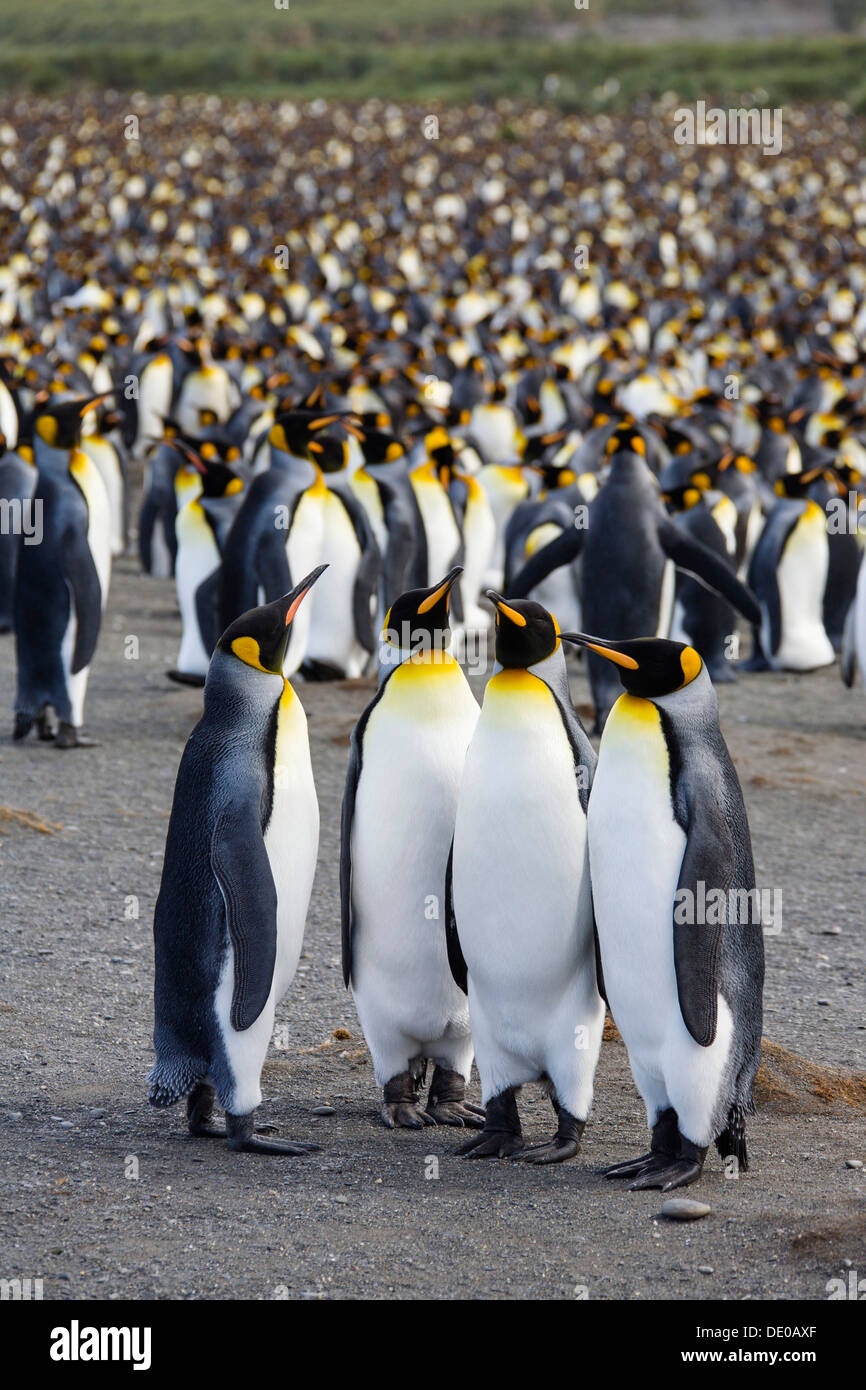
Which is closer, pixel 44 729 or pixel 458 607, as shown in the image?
pixel 44 729

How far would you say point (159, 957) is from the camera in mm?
3609

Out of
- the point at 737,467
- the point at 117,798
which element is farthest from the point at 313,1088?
the point at 737,467

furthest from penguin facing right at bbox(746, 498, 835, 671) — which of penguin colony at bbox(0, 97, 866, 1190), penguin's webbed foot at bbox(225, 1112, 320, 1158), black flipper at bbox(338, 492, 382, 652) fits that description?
penguin's webbed foot at bbox(225, 1112, 320, 1158)

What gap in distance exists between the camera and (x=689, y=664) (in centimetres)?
345

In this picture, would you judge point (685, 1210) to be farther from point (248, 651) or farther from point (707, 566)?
point (707, 566)

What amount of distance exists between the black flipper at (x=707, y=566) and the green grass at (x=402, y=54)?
121ft

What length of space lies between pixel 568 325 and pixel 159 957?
58.8ft

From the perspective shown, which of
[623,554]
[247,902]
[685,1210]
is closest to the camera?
[685,1210]

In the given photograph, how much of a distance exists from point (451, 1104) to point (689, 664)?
3.90 feet

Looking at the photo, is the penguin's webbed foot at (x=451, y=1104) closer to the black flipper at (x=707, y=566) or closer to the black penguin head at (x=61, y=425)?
the black flipper at (x=707, y=566)

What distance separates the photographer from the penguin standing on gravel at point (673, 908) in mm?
3357

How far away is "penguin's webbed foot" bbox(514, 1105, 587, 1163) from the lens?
3512 mm

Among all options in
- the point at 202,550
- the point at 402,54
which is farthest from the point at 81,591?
the point at 402,54
